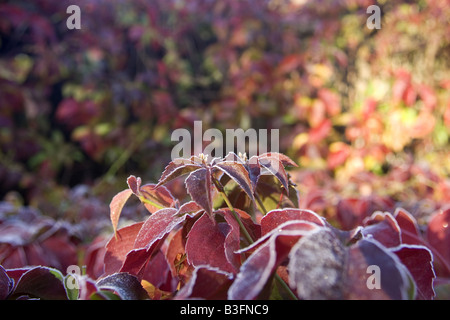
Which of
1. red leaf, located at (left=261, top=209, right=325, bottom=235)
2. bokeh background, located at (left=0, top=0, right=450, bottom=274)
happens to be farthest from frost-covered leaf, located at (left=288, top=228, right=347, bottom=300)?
bokeh background, located at (left=0, top=0, right=450, bottom=274)

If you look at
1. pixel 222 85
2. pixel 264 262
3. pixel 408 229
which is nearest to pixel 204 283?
pixel 264 262

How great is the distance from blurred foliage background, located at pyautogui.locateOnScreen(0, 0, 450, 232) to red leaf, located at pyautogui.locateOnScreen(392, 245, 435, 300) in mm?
2013

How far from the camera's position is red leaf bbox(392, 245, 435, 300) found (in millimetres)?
448

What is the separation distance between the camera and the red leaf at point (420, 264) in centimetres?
45

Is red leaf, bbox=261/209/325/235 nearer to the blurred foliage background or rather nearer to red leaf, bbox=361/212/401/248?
red leaf, bbox=361/212/401/248

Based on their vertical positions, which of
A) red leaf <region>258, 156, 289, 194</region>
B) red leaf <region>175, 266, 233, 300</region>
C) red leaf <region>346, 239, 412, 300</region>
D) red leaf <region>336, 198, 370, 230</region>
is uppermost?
red leaf <region>258, 156, 289, 194</region>

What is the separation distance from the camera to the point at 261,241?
1.32 feet

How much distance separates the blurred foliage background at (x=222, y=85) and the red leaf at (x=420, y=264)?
2.01m

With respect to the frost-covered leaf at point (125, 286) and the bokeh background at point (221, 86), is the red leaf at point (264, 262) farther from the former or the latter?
the bokeh background at point (221, 86)

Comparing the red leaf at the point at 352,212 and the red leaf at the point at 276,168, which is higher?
the red leaf at the point at 276,168

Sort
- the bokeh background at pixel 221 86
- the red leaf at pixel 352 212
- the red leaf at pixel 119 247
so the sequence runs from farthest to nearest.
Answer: the bokeh background at pixel 221 86 < the red leaf at pixel 352 212 < the red leaf at pixel 119 247

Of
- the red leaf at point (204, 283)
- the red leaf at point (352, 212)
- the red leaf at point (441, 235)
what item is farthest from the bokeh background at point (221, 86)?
the red leaf at point (204, 283)
